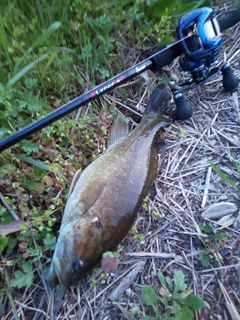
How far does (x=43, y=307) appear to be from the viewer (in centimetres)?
194

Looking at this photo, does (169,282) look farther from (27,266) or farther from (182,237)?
(27,266)

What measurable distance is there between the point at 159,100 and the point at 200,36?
1.81ft

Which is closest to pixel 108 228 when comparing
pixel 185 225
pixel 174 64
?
pixel 185 225

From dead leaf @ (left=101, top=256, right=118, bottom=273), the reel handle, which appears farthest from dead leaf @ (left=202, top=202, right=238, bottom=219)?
the reel handle

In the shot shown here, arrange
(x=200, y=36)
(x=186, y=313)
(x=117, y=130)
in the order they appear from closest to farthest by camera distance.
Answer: (x=186, y=313) → (x=200, y=36) → (x=117, y=130)

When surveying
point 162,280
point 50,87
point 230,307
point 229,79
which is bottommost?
point 230,307

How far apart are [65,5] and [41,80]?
0.58 meters

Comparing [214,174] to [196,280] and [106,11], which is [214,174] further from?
[106,11]

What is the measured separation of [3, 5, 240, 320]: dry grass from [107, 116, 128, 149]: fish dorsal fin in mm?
208

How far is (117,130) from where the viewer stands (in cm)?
242

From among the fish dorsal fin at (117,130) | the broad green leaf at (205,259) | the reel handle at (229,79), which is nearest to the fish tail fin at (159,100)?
the fish dorsal fin at (117,130)

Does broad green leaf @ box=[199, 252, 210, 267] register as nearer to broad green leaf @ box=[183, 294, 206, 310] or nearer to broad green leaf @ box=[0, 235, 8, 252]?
broad green leaf @ box=[183, 294, 206, 310]

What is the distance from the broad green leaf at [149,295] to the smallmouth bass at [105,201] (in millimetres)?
331

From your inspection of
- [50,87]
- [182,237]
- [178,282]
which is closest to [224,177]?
[182,237]
